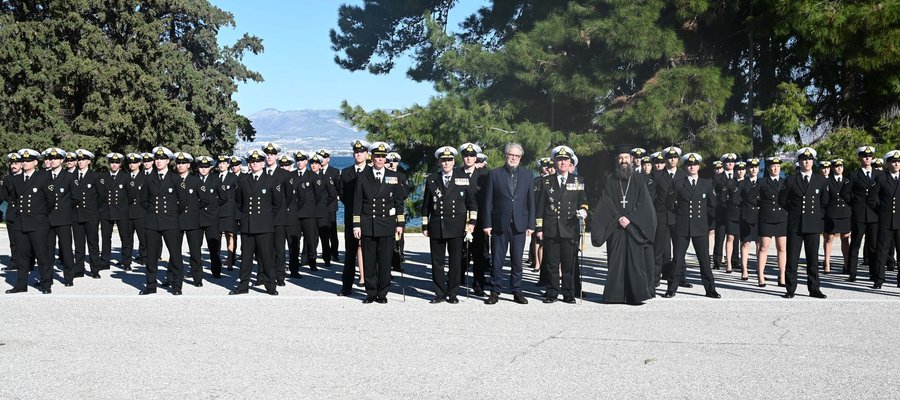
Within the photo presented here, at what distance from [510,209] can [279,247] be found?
3094mm

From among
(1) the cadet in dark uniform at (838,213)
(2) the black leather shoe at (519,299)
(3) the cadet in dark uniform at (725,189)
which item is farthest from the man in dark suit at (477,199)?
(1) the cadet in dark uniform at (838,213)

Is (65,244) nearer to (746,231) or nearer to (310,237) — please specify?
(310,237)

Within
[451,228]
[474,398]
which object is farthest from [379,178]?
[474,398]

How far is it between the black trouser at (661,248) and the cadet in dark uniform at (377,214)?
3016 millimetres

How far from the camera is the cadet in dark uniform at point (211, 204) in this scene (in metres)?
12.8

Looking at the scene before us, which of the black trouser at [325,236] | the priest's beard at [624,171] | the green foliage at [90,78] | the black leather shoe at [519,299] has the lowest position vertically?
the black leather shoe at [519,299]

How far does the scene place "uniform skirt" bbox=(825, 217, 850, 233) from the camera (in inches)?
511

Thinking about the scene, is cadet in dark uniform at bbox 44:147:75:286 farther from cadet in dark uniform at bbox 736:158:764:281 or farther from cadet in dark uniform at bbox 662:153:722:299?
cadet in dark uniform at bbox 736:158:764:281

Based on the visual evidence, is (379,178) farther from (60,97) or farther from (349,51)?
(60,97)

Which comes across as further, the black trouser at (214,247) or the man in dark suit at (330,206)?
the man in dark suit at (330,206)

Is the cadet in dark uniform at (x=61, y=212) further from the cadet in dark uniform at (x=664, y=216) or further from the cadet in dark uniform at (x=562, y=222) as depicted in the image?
the cadet in dark uniform at (x=664, y=216)

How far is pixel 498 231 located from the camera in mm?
10758

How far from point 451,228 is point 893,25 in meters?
12.4

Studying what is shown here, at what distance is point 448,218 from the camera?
10594mm
